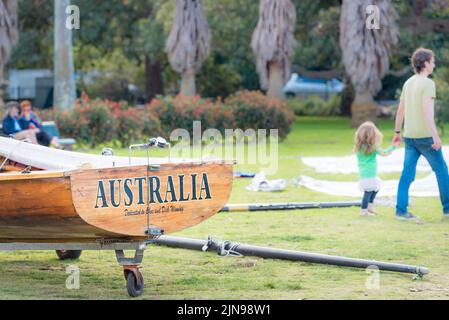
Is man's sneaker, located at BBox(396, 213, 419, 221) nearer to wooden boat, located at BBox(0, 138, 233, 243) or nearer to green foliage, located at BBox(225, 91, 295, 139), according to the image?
wooden boat, located at BBox(0, 138, 233, 243)

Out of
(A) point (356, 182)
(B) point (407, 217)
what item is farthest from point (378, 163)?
(B) point (407, 217)

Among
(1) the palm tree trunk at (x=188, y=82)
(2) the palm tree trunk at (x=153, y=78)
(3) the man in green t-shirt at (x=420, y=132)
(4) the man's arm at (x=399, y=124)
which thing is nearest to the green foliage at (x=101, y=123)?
(1) the palm tree trunk at (x=188, y=82)

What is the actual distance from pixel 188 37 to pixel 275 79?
133 inches

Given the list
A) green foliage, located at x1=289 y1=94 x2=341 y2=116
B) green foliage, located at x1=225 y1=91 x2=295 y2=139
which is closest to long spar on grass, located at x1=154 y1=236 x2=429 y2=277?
green foliage, located at x1=225 y1=91 x2=295 y2=139

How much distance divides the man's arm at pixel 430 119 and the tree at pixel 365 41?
1978 cm

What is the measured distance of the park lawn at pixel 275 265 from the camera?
8.41 m

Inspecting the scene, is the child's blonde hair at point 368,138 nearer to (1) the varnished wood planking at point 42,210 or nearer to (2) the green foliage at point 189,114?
(1) the varnished wood planking at point 42,210

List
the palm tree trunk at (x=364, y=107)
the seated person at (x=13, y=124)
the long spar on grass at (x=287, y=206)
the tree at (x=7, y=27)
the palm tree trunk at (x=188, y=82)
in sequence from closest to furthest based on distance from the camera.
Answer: the long spar on grass at (x=287, y=206)
the seated person at (x=13, y=124)
the tree at (x=7, y=27)
the palm tree trunk at (x=364, y=107)
the palm tree trunk at (x=188, y=82)

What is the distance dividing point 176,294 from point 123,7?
1492 inches

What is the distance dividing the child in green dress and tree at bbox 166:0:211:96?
20.7m

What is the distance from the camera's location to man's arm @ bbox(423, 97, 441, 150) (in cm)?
1229

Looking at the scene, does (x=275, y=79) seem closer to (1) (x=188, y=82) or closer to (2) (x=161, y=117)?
(1) (x=188, y=82)

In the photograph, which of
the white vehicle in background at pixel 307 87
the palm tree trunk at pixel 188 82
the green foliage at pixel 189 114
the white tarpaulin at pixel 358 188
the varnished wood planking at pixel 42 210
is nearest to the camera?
the varnished wood planking at pixel 42 210

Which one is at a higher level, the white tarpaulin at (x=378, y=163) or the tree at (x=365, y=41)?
the tree at (x=365, y=41)
